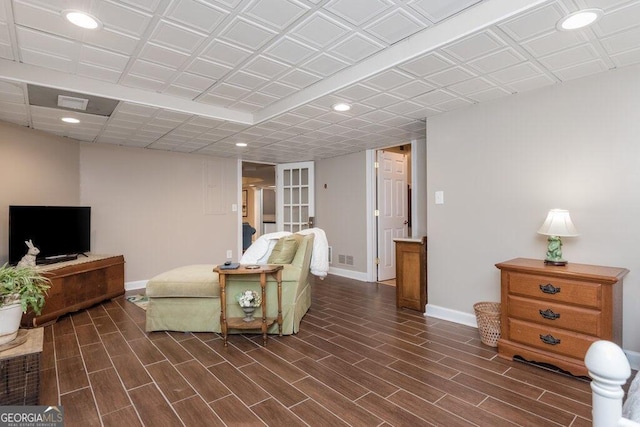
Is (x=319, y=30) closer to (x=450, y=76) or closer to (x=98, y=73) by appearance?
(x=450, y=76)

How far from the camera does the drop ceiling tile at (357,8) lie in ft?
5.72

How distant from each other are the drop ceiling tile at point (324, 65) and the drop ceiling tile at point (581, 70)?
1631mm

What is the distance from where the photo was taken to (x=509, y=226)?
9.91 feet

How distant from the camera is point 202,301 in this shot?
10.2ft

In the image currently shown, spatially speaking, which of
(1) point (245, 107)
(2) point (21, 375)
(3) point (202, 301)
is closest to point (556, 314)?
(3) point (202, 301)

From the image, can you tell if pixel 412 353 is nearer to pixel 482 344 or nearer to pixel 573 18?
pixel 482 344

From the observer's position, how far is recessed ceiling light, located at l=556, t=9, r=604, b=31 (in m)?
1.75

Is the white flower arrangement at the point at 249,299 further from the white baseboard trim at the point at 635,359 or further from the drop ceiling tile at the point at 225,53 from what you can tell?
the white baseboard trim at the point at 635,359

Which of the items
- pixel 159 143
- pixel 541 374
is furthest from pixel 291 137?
pixel 541 374

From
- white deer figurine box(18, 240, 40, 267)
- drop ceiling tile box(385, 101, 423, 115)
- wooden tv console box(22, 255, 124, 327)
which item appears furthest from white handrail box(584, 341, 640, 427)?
white deer figurine box(18, 240, 40, 267)

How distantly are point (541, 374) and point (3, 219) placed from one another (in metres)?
5.17

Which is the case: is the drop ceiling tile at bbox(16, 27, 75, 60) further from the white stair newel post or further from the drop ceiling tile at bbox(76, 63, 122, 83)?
the white stair newel post

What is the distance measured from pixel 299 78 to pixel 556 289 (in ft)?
8.21

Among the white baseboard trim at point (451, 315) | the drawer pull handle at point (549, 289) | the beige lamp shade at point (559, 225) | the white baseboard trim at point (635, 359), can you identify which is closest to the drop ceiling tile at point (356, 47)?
the beige lamp shade at point (559, 225)
